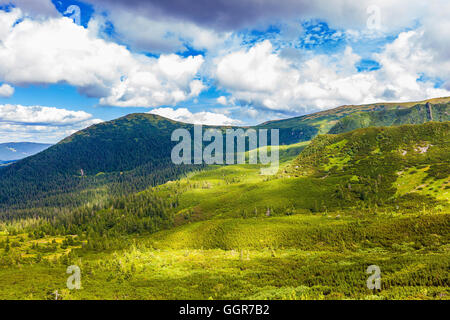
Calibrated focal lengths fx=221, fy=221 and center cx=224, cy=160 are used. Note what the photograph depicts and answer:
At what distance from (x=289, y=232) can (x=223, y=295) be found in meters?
78.2

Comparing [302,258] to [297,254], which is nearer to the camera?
[302,258]

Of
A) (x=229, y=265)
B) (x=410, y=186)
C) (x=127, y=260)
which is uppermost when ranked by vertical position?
(x=410, y=186)

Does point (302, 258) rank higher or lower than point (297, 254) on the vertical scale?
higher

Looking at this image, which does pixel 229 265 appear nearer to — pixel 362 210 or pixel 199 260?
pixel 199 260

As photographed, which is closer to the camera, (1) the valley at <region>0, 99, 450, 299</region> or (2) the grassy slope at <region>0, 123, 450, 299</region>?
(2) the grassy slope at <region>0, 123, 450, 299</region>

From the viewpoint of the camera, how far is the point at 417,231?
3551 inches

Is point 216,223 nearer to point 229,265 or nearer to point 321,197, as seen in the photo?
point 229,265

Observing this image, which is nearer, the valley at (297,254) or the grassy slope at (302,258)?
the grassy slope at (302,258)

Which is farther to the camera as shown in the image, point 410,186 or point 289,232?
point 410,186

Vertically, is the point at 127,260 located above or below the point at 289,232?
below
